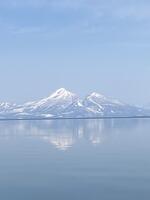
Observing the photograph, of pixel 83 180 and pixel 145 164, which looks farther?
pixel 145 164

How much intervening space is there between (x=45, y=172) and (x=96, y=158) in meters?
9.08

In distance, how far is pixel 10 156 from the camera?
47.9 m

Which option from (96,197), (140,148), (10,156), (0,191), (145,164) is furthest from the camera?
(140,148)

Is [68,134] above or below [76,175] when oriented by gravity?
above

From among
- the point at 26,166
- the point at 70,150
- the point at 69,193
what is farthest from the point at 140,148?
the point at 69,193

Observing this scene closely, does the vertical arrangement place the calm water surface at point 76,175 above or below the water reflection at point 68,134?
below

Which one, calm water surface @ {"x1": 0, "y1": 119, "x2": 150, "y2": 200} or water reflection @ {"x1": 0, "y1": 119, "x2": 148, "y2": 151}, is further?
water reflection @ {"x1": 0, "y1": 119, "x2": 148, "y2": 151}

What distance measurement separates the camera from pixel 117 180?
103 ft

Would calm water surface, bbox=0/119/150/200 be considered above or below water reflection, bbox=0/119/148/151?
below

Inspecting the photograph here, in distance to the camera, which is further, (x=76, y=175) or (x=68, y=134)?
(x=68, y=134)

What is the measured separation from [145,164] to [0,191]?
1430 centimetres

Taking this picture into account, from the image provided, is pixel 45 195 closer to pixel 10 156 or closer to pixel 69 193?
pixel 69 193

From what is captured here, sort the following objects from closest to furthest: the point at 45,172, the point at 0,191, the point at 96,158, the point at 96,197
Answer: the point at 96,197, the point at 0,191, the point at 45,172, the point at 96,158

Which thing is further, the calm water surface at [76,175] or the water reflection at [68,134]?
the water reflection at [68,134]
